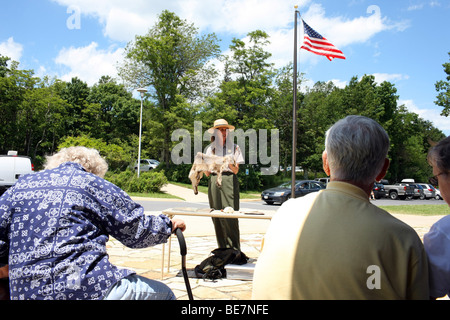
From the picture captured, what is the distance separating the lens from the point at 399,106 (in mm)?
46219

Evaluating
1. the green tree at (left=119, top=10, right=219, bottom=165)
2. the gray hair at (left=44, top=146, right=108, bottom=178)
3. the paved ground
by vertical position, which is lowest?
the paved ground

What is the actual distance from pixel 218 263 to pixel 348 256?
11.5 ft

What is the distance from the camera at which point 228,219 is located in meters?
4.80

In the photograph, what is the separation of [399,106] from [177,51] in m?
30.9

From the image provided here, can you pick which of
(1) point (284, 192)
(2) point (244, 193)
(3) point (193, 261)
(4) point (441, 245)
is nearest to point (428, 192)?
(2) point (244, 193)

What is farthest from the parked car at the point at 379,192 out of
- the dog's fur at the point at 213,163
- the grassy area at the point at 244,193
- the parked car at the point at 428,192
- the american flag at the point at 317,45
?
the dog's fur at the point at 213,163

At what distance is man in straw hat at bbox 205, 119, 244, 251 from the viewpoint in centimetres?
484

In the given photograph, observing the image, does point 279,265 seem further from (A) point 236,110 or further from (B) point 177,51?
(B) point 177,51

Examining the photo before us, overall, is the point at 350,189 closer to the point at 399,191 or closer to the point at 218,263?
the point at 218,263

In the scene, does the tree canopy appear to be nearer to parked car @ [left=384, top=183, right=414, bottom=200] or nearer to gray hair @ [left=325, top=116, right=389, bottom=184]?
parked car @ [left=384, top=183, right=414, bottom=200]

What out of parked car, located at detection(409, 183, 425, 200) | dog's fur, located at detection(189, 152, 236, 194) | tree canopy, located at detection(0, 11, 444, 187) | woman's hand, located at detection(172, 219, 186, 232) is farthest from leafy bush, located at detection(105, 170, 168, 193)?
parked car, located at detection(409, 183, 425, 200)

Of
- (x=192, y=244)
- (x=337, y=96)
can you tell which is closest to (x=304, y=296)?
(x=192, y=244)

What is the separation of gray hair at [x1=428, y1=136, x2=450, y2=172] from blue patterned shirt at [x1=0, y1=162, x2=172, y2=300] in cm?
149

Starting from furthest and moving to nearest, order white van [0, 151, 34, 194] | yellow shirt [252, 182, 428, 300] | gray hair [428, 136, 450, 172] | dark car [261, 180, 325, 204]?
dark car [261, 180, 325, 204] → white van [0, 151, 34, 194] → gray hair [428, 136, 450, 172] → yellow shirt [252, 182, 428, 300]
